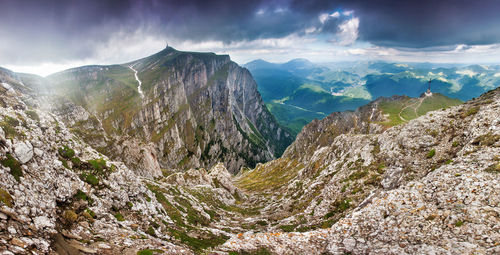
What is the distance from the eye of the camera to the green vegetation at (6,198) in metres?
13.7

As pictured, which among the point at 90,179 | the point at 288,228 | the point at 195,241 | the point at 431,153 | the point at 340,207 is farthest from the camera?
the point at 288,228

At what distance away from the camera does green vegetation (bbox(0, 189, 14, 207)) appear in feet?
44.8

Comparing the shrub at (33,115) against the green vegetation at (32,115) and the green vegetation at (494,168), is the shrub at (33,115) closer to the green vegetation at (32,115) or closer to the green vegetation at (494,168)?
the green vegetation at (32,115)

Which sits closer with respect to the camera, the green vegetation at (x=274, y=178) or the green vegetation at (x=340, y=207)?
the green vegetation at (x=340, y=207)

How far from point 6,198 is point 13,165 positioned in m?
3.90

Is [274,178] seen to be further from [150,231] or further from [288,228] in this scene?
[150,231]

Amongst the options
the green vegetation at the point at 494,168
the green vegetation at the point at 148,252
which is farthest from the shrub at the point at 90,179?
the green vegetation at the point at 494,168

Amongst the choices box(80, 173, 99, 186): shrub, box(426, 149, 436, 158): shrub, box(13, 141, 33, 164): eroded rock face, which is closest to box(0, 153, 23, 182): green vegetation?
box(13, 141, 33, 164): eroded rock face

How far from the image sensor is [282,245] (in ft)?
78.6

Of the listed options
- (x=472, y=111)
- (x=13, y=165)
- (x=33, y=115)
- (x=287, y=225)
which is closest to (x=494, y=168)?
(x=472, y=111)

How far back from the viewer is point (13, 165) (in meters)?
16.5

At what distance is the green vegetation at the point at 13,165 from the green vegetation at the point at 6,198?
2363 mm

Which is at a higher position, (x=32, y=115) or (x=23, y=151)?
(x=32, y=115)

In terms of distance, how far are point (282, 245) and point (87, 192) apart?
2123 centimetres
